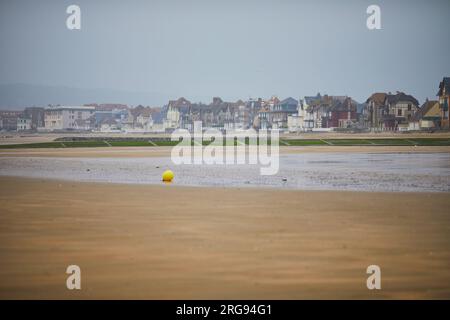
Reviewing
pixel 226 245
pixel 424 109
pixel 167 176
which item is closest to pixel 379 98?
pixel 424 109

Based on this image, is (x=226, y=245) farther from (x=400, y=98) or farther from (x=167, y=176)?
(x=400, y=98)

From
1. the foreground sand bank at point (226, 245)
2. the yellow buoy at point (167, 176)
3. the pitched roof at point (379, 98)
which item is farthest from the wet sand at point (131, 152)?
the pitched roof at point (379, 98)

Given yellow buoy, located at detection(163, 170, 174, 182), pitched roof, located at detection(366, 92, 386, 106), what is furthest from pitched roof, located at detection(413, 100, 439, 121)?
yellow buoy, located at detection(163, 170, 174, 182)

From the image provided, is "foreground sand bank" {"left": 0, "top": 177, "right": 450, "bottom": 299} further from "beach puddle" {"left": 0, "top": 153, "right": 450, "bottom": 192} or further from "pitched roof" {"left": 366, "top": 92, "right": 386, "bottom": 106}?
"pitched roof" {"left": 366, "top": 92, "right": 386, "bottom": 106}

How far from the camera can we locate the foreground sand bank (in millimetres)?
10352

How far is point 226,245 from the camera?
13.7 m

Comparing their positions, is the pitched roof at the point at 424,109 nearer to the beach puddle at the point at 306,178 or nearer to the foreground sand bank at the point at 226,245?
the beach puddle at the point at 306,178

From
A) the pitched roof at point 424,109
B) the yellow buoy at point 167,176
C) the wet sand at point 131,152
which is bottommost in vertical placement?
the wet sand at point 131,152

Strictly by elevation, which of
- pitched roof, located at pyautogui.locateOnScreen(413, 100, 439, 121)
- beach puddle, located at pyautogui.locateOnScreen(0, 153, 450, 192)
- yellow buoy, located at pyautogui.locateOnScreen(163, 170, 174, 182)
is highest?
pitched roof, located at pyautogui.locateOnScreen(413, 100, 439, 121)

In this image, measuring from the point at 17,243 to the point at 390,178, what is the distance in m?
20.8

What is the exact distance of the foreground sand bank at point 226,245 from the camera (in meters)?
10.4
